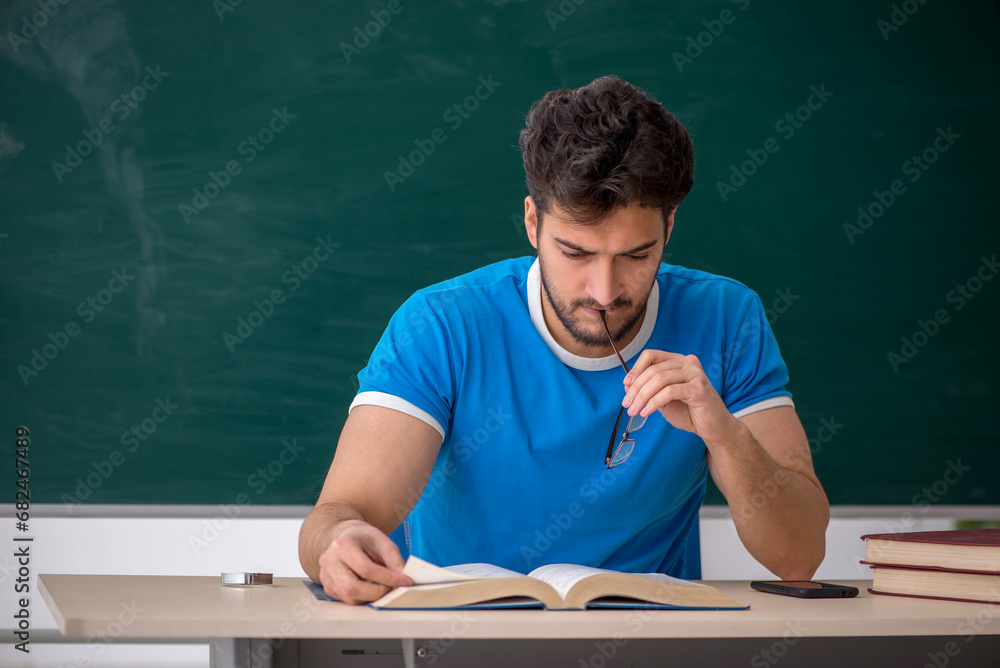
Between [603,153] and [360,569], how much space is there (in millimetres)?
761

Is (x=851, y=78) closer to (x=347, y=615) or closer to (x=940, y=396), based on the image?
(x=940, y=396)

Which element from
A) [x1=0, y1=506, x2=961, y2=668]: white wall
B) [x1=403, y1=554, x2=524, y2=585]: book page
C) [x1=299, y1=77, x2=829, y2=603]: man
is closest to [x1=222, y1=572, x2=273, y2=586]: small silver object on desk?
[x1=299, y1=77, x2=829, y2=603]: man

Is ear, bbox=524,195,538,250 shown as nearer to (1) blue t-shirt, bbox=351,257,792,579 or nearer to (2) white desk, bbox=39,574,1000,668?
(1) blue t-shirt, bbox=351,257,792,579

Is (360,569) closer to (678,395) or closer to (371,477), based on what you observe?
(371,477)

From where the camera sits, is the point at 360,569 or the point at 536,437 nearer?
the point at 360,569

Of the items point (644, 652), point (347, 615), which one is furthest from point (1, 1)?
point (644, 652)

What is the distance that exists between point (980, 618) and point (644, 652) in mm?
370

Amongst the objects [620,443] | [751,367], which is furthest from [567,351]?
[751,367]

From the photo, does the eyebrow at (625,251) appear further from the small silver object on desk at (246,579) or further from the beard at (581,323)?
the small silver object on desk at (246,579)

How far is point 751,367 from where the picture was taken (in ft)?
5.08

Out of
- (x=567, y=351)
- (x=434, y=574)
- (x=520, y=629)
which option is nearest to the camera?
(x=520, y=629)

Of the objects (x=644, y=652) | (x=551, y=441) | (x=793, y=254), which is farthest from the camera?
(x=793, y=254)

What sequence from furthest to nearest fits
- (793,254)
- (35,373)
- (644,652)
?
(793,254), (35,373), (644,652)

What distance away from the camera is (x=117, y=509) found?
223 centimetres
